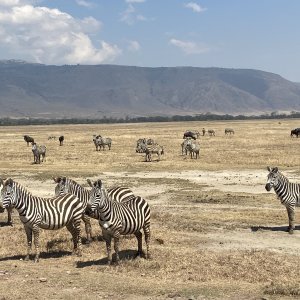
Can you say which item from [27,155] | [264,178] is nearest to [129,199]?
[264,178]

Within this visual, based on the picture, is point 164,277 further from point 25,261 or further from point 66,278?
point 25,261

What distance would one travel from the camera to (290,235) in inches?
683

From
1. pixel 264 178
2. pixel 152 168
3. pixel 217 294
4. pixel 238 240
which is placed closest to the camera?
pixel 217 294

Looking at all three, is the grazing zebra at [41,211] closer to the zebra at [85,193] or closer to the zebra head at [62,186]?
the zebra at [85,193]

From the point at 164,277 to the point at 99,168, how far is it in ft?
82.4

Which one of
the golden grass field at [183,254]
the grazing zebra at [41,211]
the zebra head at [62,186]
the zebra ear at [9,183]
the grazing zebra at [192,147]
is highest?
the grazing zebra at [192,147]

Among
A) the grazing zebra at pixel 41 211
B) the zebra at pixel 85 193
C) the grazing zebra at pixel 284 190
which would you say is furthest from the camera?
the grazing zebra at pixel 284 190

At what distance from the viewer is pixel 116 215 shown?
13477 millimetres

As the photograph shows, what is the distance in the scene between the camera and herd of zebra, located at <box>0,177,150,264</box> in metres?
13.4

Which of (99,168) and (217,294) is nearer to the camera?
(217,294)

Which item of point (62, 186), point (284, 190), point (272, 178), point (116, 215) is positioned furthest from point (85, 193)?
point (284, 190)

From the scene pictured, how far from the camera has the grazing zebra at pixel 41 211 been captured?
14.1 metres

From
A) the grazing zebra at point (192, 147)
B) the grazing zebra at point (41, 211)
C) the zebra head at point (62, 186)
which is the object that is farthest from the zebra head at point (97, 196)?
the grazing zebra at point (192, 147)

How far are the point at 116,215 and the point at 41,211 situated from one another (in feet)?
7.14
